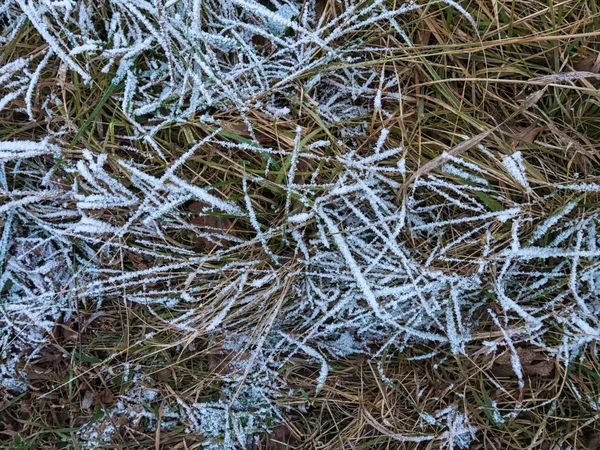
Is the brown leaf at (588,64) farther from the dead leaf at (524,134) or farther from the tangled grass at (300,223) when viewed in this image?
the dead leaf at (524,134)

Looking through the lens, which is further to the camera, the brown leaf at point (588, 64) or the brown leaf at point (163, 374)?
the brown leaf at point (163, 374)

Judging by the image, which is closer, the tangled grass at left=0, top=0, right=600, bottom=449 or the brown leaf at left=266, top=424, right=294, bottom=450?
the tangled grass at left=0, top=0, right=600, bottom=449

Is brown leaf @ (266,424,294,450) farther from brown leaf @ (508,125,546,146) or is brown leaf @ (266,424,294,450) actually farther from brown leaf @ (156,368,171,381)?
brown leaf @ (508,125,546,146)

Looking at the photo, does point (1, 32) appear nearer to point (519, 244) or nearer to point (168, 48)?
point (168, 48)

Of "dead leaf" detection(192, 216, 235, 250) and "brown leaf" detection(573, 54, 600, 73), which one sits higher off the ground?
"brown leaf" detection(573, 54, 600, 73)

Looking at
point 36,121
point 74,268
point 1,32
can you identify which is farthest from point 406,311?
point 1,32

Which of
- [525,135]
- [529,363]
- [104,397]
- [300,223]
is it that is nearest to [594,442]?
[529,363]


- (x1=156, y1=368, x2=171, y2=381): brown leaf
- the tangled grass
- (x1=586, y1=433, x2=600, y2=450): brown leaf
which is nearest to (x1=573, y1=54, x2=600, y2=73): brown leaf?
the tangled grass

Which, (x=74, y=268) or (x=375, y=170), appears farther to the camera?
(x=74, y=268)

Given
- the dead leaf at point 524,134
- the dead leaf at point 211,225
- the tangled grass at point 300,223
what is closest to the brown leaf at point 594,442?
the tangled grass at point 300,223
